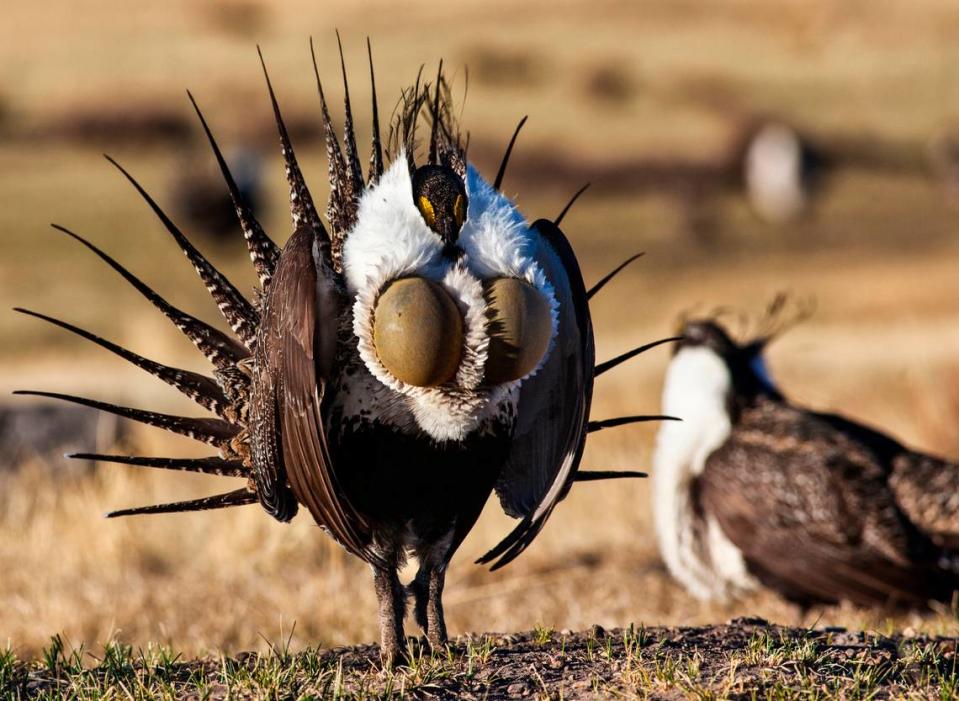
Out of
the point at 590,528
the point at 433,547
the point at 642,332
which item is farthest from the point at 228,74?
the point at 433,547

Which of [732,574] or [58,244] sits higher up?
[58,244]

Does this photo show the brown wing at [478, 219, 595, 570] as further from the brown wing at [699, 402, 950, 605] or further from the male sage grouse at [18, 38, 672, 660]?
the brown wing at [699, 402, 950, 605]

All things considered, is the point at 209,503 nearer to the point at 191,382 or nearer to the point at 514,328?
the point at 191,382

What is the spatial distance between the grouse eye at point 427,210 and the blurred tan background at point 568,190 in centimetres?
346

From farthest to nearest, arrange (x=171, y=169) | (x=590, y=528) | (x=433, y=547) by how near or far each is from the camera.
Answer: (x=171, y=169)
(x=590, y=528)
(x=433, y=547)

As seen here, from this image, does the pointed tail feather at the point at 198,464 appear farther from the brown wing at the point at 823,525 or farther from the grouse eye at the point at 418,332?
the brown wing at the point at 823,525

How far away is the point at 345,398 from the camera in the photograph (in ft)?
10.2

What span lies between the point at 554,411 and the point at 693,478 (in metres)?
2.74

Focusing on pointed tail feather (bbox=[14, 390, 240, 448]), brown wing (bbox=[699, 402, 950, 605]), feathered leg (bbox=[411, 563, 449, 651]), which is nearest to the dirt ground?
feathered leg (bbox=[411, 563, 449, 651])

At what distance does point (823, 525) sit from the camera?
5500 millimetres

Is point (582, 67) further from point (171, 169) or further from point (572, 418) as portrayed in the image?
point (572, 418)

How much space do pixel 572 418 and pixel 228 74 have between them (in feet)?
86.5

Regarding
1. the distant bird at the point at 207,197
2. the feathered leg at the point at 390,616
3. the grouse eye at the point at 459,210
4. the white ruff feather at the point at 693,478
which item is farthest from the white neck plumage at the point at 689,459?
the distant bird at the point at 207,197

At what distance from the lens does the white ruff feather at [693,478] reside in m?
5.76
